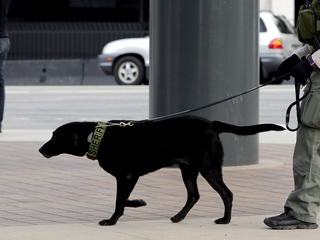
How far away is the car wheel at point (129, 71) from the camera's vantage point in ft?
63.4

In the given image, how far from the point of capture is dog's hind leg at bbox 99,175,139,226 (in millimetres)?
5172

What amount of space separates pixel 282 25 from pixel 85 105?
21.3 ft

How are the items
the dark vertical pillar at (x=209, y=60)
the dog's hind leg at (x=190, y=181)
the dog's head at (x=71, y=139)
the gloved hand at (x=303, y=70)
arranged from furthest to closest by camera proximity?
1. the dark vertical pillar at (x=209, y=60)
2. the dog's hind leg at (x=190, y=181)
3. the dog's head at (x=71, y=139)
4. the gloved hand at (x=303, y=70)

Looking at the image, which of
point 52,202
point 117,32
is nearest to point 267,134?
point 52,202

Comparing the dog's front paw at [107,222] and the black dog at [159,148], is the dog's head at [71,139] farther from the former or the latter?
the dog's front paw at [107,222]

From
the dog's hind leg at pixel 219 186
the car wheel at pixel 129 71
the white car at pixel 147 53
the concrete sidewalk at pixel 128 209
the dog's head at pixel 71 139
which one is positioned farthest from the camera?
the car wheel at pixel 129 71

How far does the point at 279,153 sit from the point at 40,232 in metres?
4.50

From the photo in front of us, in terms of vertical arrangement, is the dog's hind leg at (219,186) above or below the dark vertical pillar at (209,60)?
below

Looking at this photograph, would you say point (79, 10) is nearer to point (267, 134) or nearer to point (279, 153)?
point (267, 134)

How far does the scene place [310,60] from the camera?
484 cm

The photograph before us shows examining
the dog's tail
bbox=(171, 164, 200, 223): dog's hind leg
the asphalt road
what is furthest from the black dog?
the asphalt road

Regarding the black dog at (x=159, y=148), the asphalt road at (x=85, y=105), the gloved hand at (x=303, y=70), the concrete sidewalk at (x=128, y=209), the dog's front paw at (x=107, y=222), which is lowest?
the asphalt road at (x=85, y=105)

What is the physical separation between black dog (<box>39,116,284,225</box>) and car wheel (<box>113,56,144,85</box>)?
14.1 m

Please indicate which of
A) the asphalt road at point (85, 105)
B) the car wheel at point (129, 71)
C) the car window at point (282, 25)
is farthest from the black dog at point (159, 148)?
the car wheel at point (129, 71)
